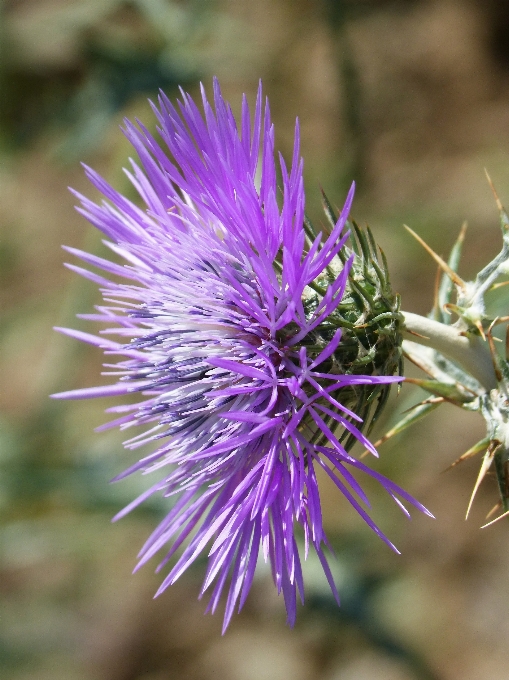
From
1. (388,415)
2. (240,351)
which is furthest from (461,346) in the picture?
(388,415)

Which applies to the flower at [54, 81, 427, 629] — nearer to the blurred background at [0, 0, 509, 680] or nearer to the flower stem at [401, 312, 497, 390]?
the flower stem at [401, 312, 497, 390]

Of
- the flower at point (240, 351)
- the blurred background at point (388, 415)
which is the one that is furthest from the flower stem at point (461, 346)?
the blurred background at point (388, 415)

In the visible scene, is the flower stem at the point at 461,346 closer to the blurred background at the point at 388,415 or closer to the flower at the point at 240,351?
the flower at the point at 240,351

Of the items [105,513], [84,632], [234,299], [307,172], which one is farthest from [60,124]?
[84,632]

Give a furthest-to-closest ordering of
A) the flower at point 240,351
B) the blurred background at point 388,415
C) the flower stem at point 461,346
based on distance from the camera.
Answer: the blurred background at point 388,415 < the flower stem at point 461,346 < the flower at point 240,351

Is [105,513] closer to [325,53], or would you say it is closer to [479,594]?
[479,594]

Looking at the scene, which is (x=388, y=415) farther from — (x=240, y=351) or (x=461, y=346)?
(x=240, y=351)
